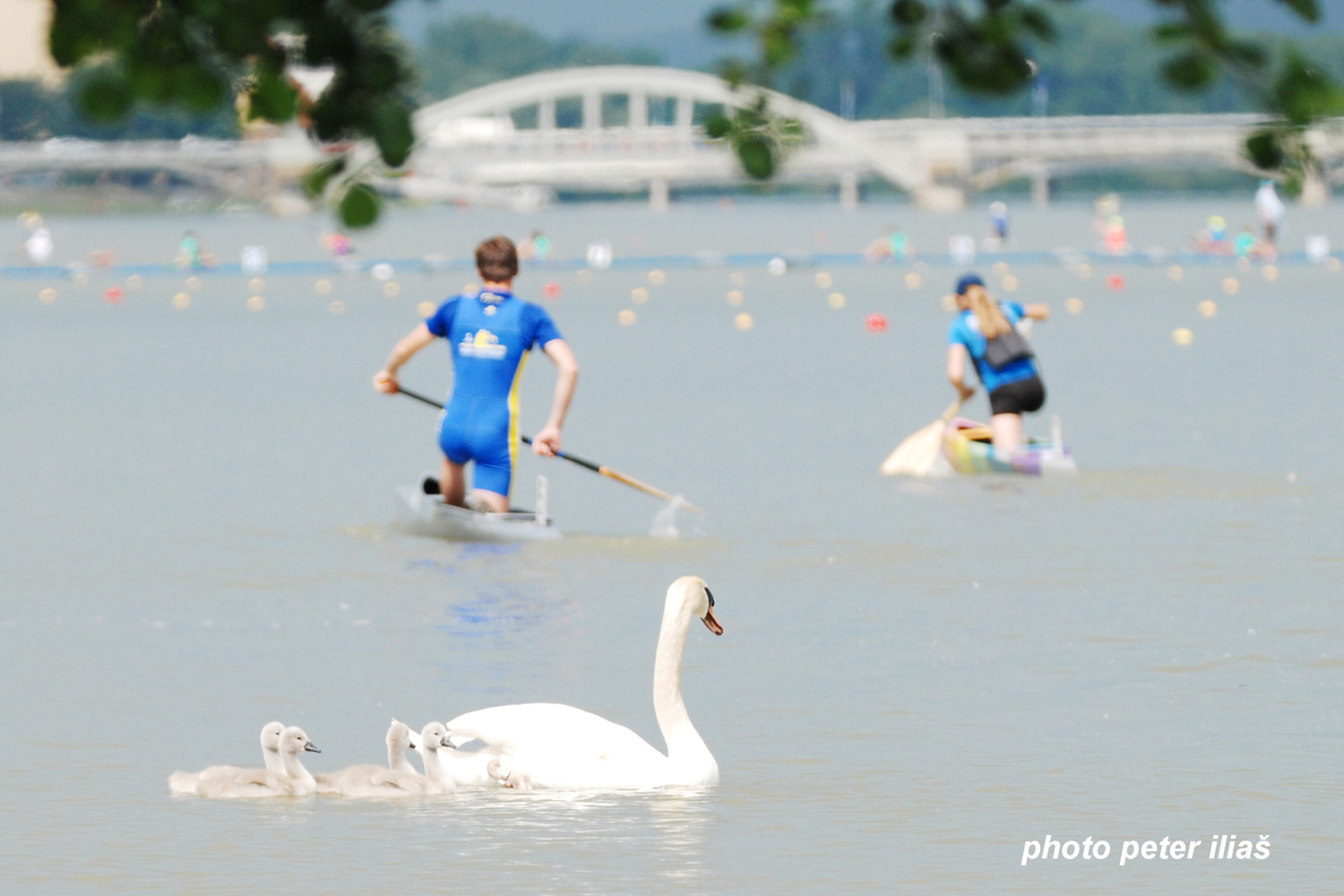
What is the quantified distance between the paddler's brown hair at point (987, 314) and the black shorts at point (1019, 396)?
1.39 feet

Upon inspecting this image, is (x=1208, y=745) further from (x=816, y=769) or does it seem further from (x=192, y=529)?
(x=192, y=529)

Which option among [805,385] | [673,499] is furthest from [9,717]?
[805,385]

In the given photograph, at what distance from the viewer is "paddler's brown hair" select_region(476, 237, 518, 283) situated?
14.1m

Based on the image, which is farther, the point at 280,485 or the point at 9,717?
the point at 280,485

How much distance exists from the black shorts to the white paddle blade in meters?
0.92

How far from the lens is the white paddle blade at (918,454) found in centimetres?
2005

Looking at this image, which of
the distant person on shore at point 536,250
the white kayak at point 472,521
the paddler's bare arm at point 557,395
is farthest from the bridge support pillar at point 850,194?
the paddler's bare arm at point 557,395

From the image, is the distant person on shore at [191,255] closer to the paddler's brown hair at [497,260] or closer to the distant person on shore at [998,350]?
the distant person on shore at [998,350]

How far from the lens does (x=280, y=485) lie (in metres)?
20.4

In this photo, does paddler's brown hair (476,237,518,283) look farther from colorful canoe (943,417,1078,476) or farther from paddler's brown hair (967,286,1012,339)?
colorful canoe (943,417,1078,476)

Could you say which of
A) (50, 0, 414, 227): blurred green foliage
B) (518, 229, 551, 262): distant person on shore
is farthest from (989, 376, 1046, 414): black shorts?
(518, 229, 551, 262): distant person on shore

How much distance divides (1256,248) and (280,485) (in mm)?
44337

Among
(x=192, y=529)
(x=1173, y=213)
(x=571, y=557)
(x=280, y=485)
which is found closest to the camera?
(x=571, y=557)

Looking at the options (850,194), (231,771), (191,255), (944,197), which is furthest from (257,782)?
(850,194)
